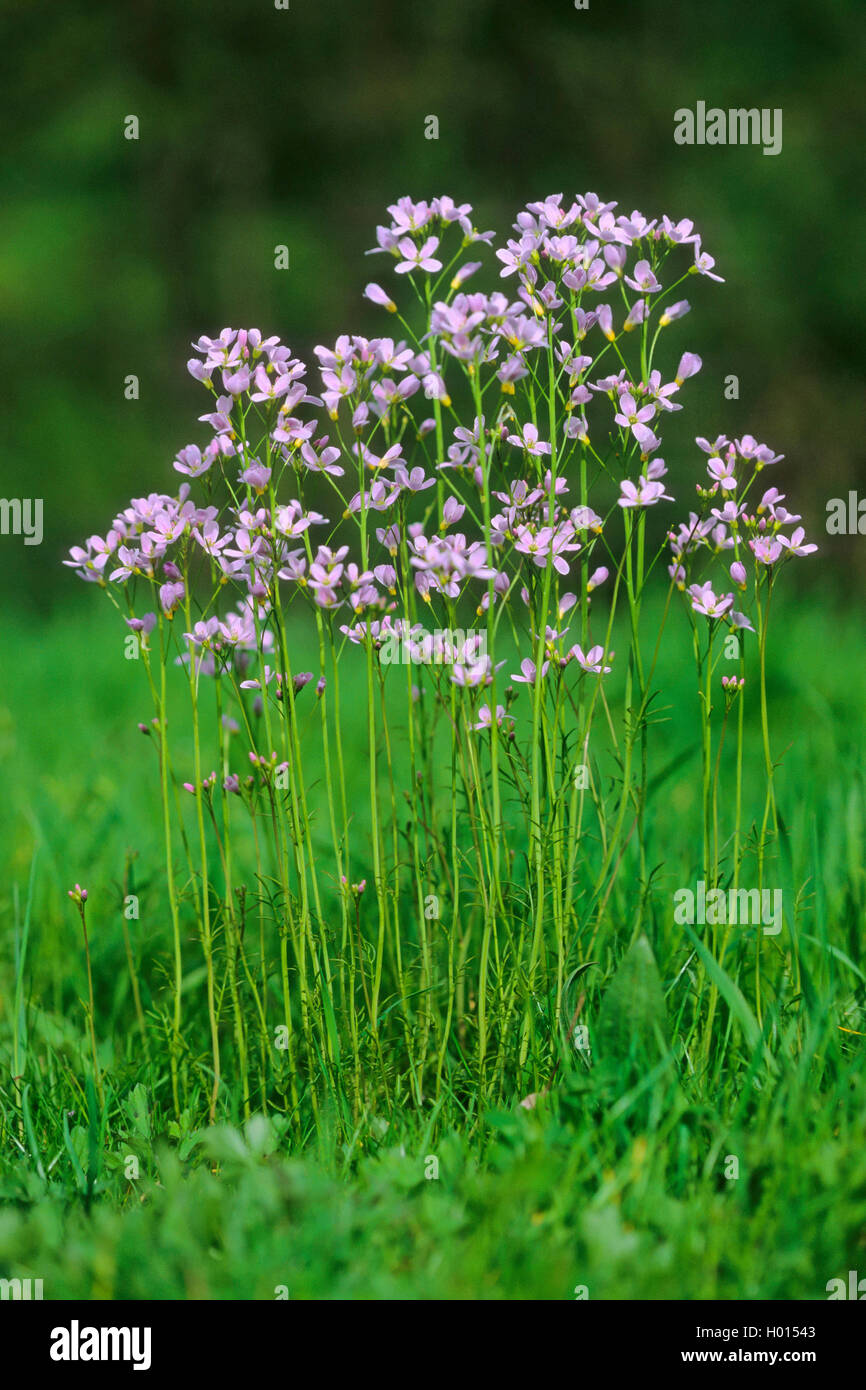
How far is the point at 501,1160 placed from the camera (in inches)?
58.3

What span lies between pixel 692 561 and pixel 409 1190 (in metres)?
1.00

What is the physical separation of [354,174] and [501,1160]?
7258mm

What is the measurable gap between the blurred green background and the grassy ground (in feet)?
17.1

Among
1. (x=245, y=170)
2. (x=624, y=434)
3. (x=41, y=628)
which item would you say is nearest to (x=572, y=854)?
(x=624, y=434)

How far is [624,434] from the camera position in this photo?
171 cm

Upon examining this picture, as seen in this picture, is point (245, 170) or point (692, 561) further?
point (245, 170)

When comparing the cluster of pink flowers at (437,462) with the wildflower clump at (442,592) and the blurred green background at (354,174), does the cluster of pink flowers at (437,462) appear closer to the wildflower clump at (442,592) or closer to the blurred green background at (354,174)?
the wildflower clump at (442,592)

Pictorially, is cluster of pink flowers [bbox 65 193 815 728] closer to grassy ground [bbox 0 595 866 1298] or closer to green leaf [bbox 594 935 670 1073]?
green leaf [bbox 594 935 670 1073]

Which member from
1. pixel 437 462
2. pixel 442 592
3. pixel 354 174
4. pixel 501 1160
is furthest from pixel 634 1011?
pixel 354 174

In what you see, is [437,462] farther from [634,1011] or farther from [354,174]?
[354,174]

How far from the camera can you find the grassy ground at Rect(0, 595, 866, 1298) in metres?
1.32
